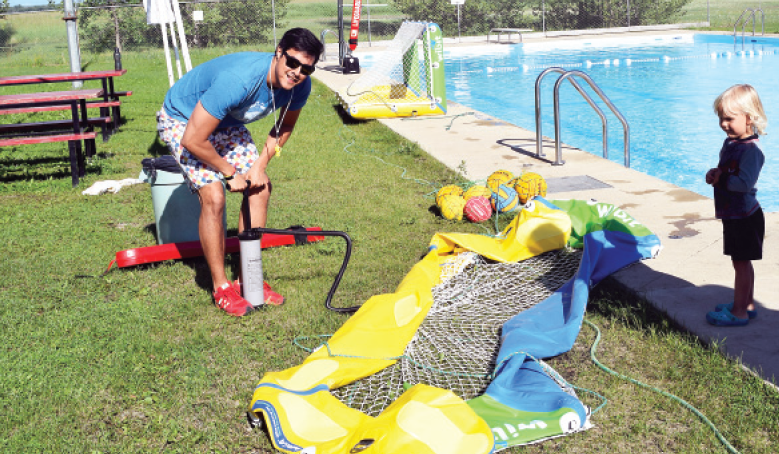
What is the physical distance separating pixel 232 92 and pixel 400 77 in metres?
8.63

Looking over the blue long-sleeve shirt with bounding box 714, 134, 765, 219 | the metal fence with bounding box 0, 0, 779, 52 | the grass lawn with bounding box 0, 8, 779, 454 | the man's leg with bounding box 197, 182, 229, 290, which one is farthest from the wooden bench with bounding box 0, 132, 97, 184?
the metal fence with bounding box 0, 0, 779, 52

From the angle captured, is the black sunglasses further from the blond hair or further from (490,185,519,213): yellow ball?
(490,185,519,213): yellow ball

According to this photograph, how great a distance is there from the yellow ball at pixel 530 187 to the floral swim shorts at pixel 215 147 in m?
2.50

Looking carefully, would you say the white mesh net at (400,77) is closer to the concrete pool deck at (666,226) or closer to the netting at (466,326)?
the concrete pool deck at (666,226)

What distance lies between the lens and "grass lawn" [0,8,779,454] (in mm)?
2988

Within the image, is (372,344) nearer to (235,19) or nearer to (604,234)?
(604,234)

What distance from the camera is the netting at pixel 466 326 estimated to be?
3.34m

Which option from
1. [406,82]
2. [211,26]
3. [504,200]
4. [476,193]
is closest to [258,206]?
[476,193]

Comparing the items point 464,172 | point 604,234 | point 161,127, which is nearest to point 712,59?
point 464,172

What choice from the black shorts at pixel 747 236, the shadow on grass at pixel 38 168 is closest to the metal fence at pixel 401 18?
the shadow on grass at pixel 38 168

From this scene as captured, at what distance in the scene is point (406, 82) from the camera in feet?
39.2

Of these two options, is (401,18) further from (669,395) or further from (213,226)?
(669,395)

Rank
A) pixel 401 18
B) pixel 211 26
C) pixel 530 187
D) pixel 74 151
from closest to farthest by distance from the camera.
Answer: pixel 530 187 < pixel 74 151 < pixel 211 26 < pixel 401 18

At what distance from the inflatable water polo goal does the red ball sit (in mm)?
5515
